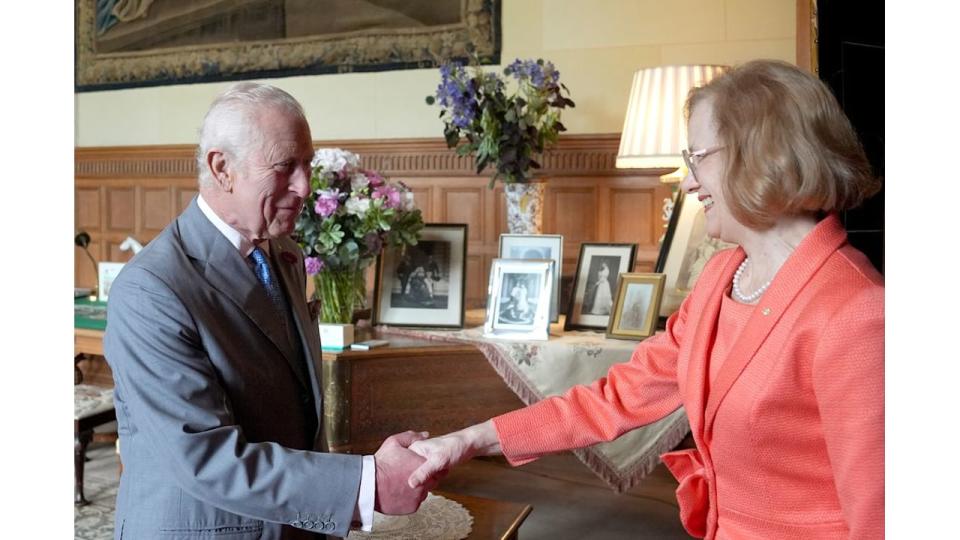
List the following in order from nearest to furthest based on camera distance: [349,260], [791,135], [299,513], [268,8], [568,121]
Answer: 1. [791,135]
2. [299,513]
3. [349,260]
4. [568,121]
5. [268,8]

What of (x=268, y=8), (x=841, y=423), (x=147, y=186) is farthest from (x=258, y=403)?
(x=147, y=186)

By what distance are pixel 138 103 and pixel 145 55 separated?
317 millimetres

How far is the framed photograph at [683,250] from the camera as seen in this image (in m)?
3.67

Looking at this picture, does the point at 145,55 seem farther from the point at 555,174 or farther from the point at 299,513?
the point at 299,513

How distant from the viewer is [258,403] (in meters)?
1.79

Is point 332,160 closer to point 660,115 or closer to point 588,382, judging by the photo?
point 588,382

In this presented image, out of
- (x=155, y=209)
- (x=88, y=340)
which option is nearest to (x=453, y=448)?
(x=88, y=340)

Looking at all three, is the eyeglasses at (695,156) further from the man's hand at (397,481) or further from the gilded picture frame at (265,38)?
the gilded picture frame at (265,38)

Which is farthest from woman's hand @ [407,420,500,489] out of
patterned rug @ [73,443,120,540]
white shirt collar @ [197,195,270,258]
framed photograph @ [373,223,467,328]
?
patterned rug @ [73,443,120,540]

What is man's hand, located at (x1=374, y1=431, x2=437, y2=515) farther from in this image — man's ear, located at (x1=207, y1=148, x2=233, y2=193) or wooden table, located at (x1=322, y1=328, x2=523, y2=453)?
wooden table, located at (x1=322, y1=328, x2=523, y2=453)

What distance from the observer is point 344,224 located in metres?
3.38

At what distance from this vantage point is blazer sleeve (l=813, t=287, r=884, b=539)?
139cm

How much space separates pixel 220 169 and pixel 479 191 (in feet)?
11.0

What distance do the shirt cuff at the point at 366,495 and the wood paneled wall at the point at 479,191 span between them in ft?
8.95
